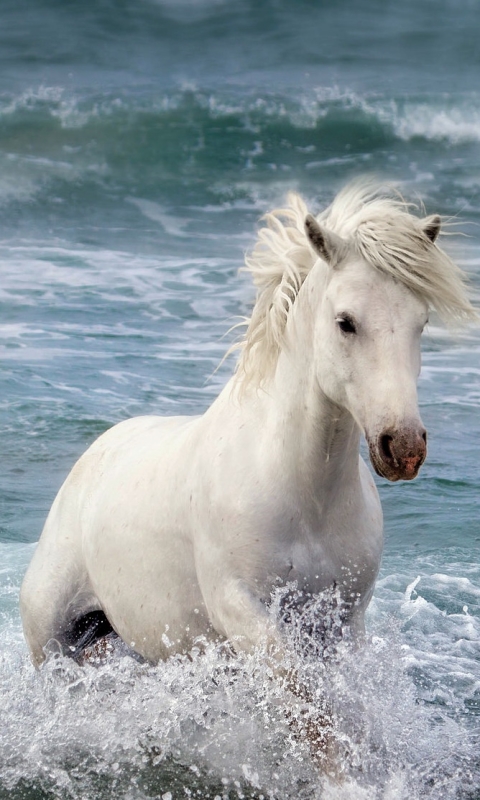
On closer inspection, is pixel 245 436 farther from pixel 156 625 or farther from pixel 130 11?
pixel 130 11

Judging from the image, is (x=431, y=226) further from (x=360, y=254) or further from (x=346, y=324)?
(x=346, y=324)

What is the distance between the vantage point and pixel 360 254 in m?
2.74

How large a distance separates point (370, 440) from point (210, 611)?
2.78 ft

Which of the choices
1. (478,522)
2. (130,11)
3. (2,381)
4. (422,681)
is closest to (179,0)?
(130,11)

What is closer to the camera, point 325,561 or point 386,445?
point 386,445

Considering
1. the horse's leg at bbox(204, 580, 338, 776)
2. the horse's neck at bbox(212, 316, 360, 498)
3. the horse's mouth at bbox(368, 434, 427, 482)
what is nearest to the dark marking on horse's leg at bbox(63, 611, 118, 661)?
the horse's leg at bbox(204, 580, 338, 776)

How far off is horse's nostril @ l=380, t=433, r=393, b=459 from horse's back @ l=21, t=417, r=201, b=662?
1.03m

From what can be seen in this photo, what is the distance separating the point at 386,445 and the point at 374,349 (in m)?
0.24

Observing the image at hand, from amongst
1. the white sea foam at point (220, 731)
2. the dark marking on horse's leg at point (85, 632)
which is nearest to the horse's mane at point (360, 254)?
the white sea foam at point (220, 731)

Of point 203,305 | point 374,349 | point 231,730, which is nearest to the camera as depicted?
point 374,349

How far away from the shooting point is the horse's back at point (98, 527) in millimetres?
3512

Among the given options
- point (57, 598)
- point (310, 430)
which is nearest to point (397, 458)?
point (310, 430)

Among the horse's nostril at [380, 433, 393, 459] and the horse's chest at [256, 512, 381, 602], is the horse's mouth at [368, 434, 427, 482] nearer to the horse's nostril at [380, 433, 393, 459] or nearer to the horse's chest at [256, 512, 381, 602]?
the horse's nostril at [380, 433, 393, 459]

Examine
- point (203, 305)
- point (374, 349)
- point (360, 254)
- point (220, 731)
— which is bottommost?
point (220, 731)
